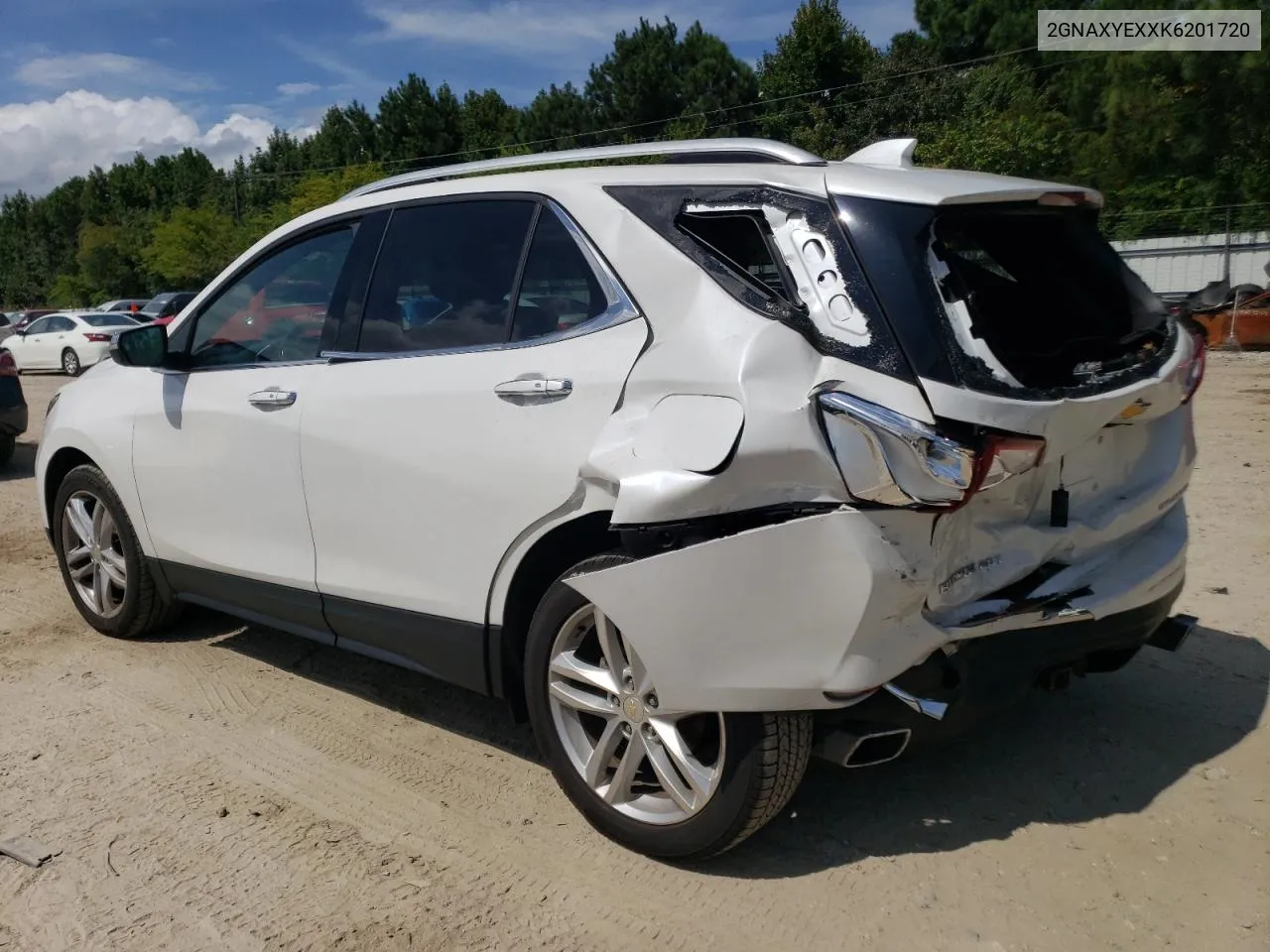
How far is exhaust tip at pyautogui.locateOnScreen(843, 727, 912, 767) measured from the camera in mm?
2756

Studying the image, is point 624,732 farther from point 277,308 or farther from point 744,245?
point 277,308

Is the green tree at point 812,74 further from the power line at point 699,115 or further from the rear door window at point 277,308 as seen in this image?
the rear door window at point 277,308

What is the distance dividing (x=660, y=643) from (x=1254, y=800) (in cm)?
197

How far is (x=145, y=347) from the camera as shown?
14.4 feet

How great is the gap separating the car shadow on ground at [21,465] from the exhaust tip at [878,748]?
9096 millimetres

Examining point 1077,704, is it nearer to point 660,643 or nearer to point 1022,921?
point 1022,921

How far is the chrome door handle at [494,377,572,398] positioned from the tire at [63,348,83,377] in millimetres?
21899

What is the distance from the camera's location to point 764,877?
9.64ft

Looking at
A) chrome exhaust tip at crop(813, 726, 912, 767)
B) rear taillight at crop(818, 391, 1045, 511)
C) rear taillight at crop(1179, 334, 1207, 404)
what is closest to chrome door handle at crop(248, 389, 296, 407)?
rear taillight at crop(818, 391, 1045, 511)

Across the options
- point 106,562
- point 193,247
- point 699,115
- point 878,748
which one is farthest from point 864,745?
point 193,247

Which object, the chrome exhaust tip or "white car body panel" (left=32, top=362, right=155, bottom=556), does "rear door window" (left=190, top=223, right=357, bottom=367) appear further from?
the chrome exhaust tip

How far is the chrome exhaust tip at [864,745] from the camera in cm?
275

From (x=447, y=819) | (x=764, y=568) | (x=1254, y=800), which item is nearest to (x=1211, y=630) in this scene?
(x=1254, y=800)

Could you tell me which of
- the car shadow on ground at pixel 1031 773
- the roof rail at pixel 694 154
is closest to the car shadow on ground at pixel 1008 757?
the car shadow on ground at pixel 1031 773
